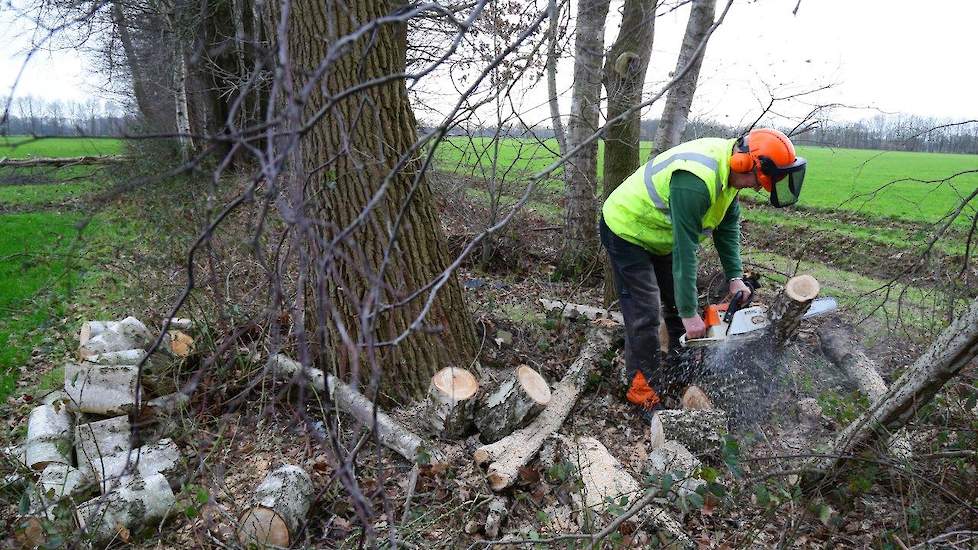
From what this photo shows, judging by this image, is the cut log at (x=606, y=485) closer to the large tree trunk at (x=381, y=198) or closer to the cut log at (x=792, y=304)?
the large tree trunk at (x=381, y=198)

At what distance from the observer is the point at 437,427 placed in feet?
11.4

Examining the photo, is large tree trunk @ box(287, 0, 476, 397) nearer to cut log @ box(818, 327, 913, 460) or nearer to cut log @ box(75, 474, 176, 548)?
cut log @ box(75, 474, 176, 548)

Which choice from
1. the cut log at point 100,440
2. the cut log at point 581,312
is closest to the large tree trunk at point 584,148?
the cut log at point 581,312

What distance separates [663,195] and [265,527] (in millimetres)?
2810

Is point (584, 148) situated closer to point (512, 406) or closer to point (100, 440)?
point (512, 406)

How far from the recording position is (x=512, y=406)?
342cm

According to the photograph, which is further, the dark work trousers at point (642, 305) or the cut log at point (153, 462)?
the dark work trousers at point (642, 305)

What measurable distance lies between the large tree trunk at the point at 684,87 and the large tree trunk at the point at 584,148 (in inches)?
31.5

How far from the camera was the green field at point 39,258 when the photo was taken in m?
2.75

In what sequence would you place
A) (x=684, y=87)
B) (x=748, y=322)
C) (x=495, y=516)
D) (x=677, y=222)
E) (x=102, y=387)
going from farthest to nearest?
1. (x=684, y=87)
2. (x=748, y=322)
3. (x=102, y=387)
4. (x=677, y=222)
5. (x=495, y=516)

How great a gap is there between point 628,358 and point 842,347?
5.51 ft

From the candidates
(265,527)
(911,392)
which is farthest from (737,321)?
(265,527)

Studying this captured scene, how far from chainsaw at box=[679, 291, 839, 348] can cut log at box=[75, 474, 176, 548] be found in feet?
10.0

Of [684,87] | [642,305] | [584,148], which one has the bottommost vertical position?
[642,305]
